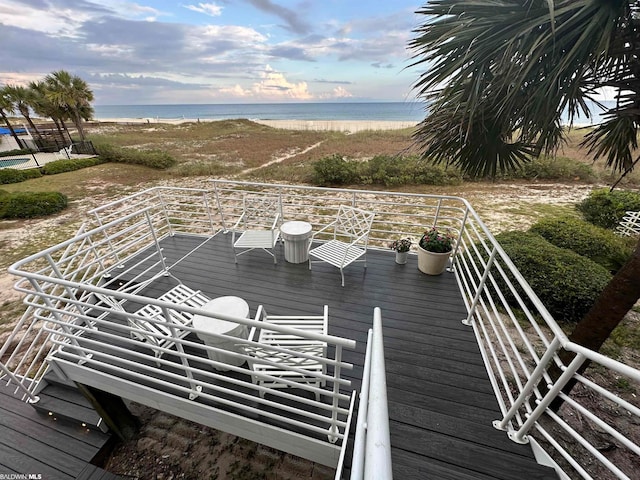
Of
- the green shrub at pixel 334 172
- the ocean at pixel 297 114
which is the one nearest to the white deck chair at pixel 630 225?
the green shrub at pixel 334 172

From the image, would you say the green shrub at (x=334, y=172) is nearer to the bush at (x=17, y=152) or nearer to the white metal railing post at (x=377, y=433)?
the white metal railing post at (x=377, y=433)

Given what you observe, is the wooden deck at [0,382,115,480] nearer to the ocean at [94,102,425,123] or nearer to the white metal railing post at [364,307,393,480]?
the white metal railing post at [364,307,393,480]

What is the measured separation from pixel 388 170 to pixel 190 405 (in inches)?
466

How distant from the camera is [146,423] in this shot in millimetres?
3412

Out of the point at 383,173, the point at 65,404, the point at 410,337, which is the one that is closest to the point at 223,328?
the point at 410,337

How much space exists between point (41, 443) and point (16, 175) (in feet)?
53.8

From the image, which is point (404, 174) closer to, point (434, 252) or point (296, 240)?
point (434, 252)

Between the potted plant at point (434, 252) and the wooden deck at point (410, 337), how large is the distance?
0.16m

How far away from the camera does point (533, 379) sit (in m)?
1.61

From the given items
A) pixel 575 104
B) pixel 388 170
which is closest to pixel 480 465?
pixel 575 104

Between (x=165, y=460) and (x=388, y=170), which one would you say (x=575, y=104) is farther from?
(x=388, y=170)

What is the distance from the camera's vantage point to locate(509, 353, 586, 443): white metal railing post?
4.32ft

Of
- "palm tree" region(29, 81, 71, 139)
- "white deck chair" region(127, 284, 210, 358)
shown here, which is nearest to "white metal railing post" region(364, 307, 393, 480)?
"white deck chair" region(127, 284, 210, 358)

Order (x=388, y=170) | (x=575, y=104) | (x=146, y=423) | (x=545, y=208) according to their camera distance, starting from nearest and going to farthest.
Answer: (x=575, y=104), (x=146, y=423), (x=545, y=208), (x=388, y=170)
